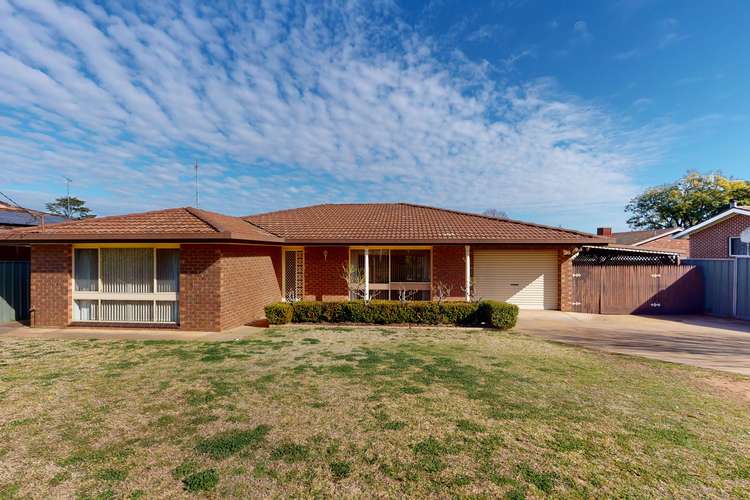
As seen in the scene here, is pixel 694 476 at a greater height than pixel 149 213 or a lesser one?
lesser

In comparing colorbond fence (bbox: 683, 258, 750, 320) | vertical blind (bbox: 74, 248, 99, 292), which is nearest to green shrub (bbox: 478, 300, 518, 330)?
colorbond fence (bbox: 683, 258, 750, 320)

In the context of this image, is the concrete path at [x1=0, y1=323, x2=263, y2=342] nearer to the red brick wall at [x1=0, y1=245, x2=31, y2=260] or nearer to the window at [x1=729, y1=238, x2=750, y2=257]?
the red brick wall at [x1=0, y1=245, x2=31, y2=260]

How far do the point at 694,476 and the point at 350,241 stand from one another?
31.6 feet

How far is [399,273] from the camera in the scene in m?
12.9

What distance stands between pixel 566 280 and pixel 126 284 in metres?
14.8

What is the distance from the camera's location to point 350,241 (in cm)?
1166

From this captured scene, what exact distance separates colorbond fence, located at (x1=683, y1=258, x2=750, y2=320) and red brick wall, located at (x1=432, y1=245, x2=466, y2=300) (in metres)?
9.15

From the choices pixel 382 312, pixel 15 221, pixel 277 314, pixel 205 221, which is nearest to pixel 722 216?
pixel 382 312

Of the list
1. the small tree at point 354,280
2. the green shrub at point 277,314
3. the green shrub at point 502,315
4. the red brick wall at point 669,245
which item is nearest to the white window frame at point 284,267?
the small tree at point 354,280

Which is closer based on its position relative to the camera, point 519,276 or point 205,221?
point 205,221

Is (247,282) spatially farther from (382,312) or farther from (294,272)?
(382,312)

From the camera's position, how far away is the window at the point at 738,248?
1419 centimetres

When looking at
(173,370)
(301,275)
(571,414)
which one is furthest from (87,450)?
(301,275)

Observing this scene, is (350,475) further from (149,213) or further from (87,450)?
(149,213)
